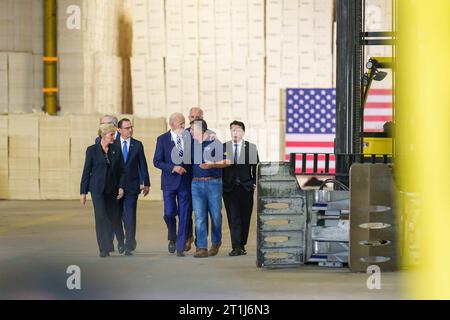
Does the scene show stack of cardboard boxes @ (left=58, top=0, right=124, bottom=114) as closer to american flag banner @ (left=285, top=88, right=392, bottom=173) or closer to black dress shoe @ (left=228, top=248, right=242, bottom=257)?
american flag banner @ (left=285, top=88, right=392, bottom=173)

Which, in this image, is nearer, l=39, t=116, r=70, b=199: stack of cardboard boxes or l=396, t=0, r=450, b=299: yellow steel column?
l=396, t=0, r=450, b=299: yellow steel column

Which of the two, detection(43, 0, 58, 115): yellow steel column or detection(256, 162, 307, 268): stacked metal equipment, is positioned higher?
detection(43, 0, 58, 115): yellow steel column

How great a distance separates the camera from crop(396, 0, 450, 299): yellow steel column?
11.0 meters

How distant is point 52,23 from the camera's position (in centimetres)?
2536

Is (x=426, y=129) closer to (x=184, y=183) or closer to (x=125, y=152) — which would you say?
(x=184, y=183)

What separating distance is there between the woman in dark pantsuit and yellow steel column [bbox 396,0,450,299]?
10.4ft

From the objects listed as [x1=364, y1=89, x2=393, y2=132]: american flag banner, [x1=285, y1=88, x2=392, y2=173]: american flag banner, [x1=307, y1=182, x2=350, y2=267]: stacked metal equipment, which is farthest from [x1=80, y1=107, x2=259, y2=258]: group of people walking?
[x1=285, y1=88, x2=392, y2=173]: american flag banner

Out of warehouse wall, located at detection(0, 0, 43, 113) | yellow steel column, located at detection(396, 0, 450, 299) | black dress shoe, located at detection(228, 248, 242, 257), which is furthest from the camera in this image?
warehouse wall, located at detection(0, 0, 43, 113)

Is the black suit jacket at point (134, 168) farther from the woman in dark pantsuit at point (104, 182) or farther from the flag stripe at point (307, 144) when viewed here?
the flag stripe at point (307, 144)

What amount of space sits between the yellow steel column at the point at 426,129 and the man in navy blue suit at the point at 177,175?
236 centimetres

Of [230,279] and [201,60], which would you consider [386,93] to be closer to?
[230,279]

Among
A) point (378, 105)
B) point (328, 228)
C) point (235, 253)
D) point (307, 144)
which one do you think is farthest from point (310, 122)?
point (328, 228)
